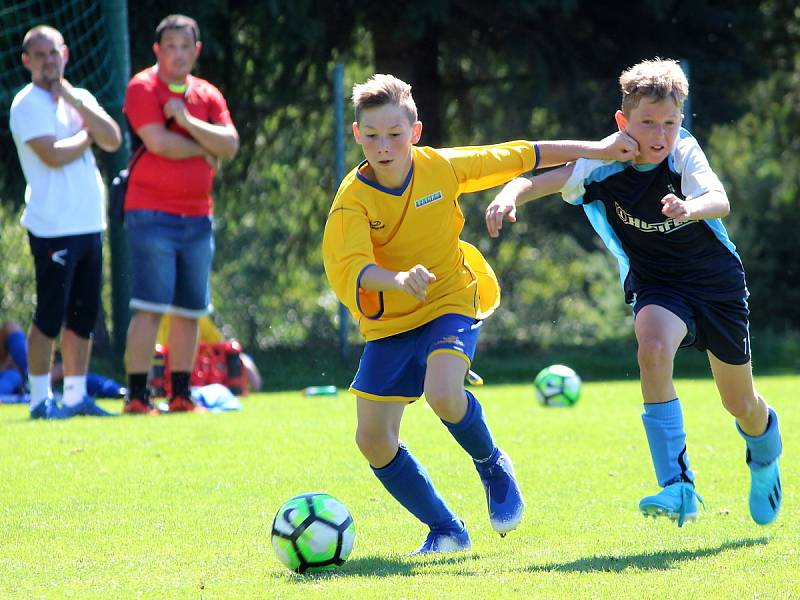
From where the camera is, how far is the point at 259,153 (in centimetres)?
1354

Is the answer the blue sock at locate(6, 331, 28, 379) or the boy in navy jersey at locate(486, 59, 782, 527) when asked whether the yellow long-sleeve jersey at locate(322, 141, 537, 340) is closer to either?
the boy in navy jersey at locate(486, 59, 782, 527)

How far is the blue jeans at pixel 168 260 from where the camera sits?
8.59m

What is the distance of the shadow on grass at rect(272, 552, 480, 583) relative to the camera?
4293 millimetres

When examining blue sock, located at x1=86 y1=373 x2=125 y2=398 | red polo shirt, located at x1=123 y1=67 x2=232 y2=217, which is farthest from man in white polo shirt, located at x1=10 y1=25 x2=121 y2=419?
blue sock, located at x1=86 y1=373 x2=125 y2=398

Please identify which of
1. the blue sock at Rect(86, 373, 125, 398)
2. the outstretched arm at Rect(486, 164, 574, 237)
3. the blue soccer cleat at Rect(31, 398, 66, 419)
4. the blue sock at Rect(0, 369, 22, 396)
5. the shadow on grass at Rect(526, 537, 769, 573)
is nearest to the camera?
the shadow on grass at Rect(526, 537, 769, 573)

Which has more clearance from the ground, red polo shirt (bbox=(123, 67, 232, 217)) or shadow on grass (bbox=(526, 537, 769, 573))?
red polo shirt (bbox=(123, 67, 232, 217))

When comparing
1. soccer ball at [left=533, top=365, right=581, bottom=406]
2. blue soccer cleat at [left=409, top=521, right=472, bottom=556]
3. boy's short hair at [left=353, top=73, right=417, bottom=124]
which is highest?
boy's short hair at [left=353, top=73, right=417, bottom=124]

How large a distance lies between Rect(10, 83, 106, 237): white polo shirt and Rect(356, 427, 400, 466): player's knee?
425 centimetres

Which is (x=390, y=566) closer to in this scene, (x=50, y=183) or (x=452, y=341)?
(x=452, y=341)

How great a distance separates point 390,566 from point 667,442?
1152mm

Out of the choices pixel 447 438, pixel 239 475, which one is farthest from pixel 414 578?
pixel 447 438

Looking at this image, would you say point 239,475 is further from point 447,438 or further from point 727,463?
point 727,463

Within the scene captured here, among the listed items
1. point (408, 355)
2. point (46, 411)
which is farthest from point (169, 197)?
point (408, 355)

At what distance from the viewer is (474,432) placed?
4.86 meters
